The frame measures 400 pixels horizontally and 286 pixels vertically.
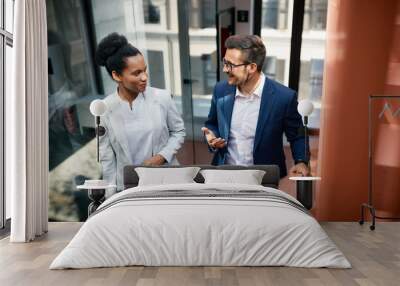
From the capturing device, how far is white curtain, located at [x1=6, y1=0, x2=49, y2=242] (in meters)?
5.12

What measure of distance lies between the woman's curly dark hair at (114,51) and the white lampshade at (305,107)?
1860 millimetres

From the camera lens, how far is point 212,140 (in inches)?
246

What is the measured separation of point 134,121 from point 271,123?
1506mm

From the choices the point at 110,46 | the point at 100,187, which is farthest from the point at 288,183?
the point at 110,46

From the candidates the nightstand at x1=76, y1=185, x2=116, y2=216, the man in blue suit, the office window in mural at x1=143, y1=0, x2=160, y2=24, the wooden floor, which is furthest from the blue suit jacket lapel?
the wooden floor

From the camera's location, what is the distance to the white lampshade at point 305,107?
6133 millimetres

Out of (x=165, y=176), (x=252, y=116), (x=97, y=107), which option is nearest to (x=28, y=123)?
(x=97, y=107)

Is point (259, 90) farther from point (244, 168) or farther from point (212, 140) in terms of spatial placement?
point (244, 168)

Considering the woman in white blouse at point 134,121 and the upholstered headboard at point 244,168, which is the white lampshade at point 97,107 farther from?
the upholstered headboard at point 244,168

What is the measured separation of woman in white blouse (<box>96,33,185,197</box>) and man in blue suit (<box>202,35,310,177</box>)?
1.69 feet

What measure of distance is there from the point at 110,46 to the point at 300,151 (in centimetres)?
242

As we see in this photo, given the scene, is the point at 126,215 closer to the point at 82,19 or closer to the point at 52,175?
the point at 52,175

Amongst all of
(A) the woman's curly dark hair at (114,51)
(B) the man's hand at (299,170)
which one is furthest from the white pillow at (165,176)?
(A) the woman's curly dark hair at (114,51)

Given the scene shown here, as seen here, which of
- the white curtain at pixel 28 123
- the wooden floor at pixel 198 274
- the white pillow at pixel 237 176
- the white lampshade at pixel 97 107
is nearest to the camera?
the wooden floor at pixel 198 274
